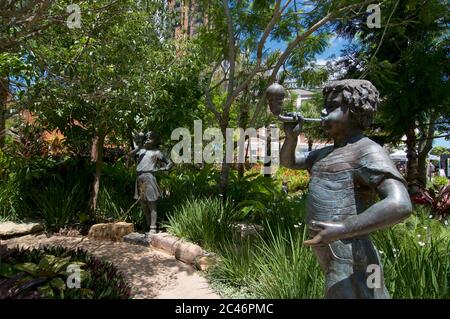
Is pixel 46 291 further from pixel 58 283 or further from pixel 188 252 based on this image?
pixel 188 252

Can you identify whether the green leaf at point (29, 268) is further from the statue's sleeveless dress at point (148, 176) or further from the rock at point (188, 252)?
the statue's sleeveless dress at point (148, 176)

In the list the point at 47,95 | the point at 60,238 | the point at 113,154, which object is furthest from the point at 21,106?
the point at 113,154

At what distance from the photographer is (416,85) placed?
6.42 m

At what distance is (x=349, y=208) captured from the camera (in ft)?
5.27

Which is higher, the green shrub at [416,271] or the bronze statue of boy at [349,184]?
the bronze statue of boy at [349,184]

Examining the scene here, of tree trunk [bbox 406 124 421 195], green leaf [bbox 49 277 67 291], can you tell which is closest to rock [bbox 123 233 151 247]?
green leaf [bbox 49 277 67 291]

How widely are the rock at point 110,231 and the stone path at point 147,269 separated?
12cm

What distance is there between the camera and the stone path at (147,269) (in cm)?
362

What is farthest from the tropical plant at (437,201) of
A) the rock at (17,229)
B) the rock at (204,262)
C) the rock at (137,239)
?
the rock at (17,229)

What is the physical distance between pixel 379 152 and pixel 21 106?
2948mm

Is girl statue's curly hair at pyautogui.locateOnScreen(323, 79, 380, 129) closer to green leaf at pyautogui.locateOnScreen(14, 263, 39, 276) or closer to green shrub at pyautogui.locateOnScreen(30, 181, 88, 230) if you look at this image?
green leaf at pyautogui.locateOnScreen(14, 263, 39, 276)

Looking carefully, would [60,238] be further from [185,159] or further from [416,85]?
[416,85]

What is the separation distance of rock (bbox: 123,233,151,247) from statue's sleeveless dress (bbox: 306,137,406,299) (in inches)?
163

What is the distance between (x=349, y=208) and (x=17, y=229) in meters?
6.08
